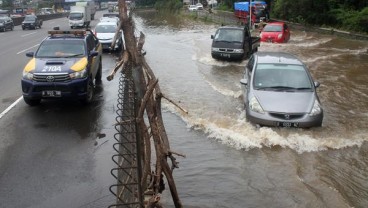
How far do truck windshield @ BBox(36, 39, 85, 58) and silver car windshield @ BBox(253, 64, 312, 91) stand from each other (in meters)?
5.09

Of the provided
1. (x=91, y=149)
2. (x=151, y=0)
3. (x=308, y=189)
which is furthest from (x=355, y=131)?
(x=151, y=0)

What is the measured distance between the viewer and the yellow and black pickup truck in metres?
10.8

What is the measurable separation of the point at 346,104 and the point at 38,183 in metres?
10.2

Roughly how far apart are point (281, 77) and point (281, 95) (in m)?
0.91

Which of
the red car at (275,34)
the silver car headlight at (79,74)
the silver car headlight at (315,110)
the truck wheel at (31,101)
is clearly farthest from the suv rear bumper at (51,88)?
the red car at (275,34)

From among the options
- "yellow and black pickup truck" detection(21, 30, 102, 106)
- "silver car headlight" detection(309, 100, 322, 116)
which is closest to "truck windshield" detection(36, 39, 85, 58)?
"yellow and black pickup truck" detection(21, 30, 102, 106)

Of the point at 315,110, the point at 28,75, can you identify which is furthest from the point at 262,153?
the point at 28,75

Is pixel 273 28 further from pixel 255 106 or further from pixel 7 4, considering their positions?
pixel 7 4

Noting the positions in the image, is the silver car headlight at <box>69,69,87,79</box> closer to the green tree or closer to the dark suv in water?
the dark suv in water

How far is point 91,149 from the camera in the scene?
8.55 m

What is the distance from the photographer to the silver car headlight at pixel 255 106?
9.83 metres

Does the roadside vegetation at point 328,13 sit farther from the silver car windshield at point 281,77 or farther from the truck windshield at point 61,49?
the truck windshield at point 61,49

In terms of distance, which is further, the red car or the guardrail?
the guardrail

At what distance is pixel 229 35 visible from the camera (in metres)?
22.1
